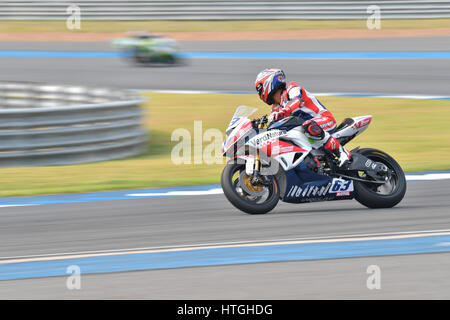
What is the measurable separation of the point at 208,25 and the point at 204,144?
58.5 feet

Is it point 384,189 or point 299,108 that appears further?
point 384,189

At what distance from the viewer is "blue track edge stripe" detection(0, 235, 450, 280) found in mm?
6246

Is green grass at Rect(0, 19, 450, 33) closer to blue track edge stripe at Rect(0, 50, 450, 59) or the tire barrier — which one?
blue track edge stripe at Rect(0, 50, 450, 59)

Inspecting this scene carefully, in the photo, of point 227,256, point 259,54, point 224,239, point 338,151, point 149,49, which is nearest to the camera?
point 227,256

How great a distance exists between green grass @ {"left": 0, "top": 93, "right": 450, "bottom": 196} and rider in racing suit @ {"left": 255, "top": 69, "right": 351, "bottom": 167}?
8.48ft

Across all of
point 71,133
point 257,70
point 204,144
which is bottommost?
point 71,133

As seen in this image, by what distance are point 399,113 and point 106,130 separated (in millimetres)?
7192

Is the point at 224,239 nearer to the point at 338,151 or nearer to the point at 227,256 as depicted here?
the point at 227,256

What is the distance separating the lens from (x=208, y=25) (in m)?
31.2

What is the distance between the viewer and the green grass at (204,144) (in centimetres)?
1059

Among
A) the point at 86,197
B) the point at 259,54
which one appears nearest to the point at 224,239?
the point at 86,197

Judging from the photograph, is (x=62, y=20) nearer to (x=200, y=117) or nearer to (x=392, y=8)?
(x=392, y=8)

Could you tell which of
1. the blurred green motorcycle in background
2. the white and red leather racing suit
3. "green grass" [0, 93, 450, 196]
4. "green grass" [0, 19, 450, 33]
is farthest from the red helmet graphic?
"green grass" [0, 19, 450, 33]

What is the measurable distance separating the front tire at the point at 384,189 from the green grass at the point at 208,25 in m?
21.4
